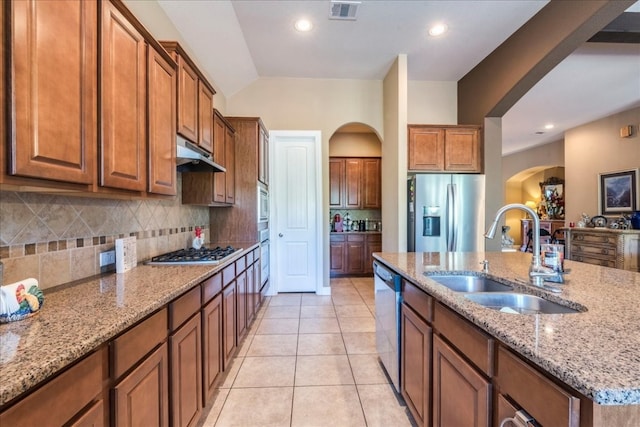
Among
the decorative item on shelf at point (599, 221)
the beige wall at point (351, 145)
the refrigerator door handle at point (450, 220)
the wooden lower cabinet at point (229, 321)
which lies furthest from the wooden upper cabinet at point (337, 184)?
the decorative item on shelf at point (599, 221)

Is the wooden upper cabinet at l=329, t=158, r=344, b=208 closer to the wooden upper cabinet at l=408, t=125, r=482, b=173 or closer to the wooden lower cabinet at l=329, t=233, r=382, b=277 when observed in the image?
the wooden lower cabinet at l=329, t=233, r=382, b=277

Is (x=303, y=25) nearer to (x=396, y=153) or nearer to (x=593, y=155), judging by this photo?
(x=396, y=153)

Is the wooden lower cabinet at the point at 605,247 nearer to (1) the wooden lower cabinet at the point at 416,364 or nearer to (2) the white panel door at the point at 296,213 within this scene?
(2) the white panel door at the point at 296,213

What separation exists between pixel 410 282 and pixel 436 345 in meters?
0.40

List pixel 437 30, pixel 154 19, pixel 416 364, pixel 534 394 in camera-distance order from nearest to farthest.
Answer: pixel 534 394 → pixel 416 364 → pixel 154 19 → pixel 437 30

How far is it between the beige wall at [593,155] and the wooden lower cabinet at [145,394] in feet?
23.2

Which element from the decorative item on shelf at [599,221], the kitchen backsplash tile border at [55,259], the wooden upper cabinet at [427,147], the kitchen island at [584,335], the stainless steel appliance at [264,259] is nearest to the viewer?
the kitchen island at [584,335]

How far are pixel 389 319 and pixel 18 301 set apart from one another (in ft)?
6.25

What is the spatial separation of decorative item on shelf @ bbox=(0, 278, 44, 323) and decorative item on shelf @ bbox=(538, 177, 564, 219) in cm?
1028

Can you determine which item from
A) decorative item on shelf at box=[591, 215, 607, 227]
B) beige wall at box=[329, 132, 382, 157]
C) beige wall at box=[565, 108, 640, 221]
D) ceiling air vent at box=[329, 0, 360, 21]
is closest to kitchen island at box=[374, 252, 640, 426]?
ceiling air vent at box=[329, 0, 360, 21]

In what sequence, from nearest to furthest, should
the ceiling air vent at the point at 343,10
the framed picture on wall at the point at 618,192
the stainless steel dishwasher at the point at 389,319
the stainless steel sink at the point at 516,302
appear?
the stainless steel sink at the point at 516,302 < the stainless steel dishwasher at the point at 389,319 < the ceiling air vent at the point at 343,10 < the framed picture on wall at the point at 618,192

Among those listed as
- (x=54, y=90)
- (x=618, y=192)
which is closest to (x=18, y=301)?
(x=54, y=90)

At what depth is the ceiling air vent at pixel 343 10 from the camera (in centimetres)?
274

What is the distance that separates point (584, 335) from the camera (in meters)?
0.82
